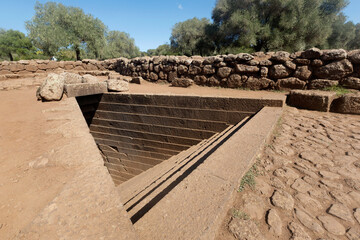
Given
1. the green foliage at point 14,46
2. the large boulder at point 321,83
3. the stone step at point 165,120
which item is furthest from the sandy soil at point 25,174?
the green foliage at point 14,46

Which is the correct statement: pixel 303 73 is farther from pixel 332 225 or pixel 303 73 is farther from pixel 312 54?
pixel 332 225

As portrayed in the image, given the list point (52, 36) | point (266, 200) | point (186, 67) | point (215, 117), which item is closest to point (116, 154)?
point (215, 117)

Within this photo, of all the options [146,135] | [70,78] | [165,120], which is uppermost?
[70,78]

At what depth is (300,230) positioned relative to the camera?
1.15m

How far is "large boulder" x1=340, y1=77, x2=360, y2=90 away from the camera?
4227 millimetres

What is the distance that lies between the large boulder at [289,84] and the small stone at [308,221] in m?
4.68

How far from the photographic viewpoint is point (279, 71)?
200 inches

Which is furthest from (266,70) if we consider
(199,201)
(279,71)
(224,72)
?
(199,201)

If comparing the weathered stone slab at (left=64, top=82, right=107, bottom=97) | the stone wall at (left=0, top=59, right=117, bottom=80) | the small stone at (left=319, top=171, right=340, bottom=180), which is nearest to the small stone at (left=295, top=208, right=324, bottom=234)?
the small stone at (left=319, top=171, right=340, bottom=180)

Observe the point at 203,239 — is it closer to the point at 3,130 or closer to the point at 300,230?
the point at 300,230

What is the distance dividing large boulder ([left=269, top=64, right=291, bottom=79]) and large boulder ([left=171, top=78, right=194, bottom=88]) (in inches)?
108

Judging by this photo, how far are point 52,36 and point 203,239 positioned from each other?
76.2 ft

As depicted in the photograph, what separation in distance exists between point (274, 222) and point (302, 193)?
512 millimetres

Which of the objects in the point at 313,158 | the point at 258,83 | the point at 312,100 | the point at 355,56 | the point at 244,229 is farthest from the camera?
the point at 258,83
